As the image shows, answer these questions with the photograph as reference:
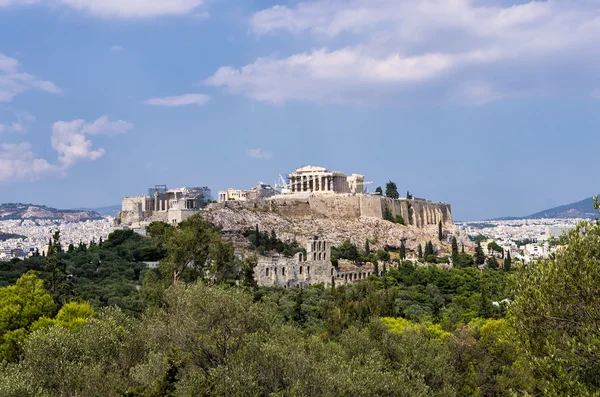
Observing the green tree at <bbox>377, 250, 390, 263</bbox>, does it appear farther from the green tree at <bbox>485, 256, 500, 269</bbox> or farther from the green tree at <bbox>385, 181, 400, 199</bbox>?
the green tree at <bbox>385, 181, 400, 199</bbox>

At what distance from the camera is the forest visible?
53.1ft

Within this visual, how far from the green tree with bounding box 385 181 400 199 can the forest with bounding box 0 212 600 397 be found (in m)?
70.1

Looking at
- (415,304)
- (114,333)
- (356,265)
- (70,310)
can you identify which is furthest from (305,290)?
(114,333)

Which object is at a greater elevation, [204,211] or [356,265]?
[204,211]

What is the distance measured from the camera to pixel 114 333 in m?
22.6

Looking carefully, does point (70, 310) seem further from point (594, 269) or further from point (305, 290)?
point (305, 290)

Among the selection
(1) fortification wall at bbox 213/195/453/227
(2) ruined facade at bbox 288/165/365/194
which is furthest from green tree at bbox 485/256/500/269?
(2) ruined facade at bbox 288/165/365/194

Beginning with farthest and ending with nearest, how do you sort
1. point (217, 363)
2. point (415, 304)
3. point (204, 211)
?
point (204, 211)
point (415, 304)
point (217, 363)

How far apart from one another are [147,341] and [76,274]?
36.9 m

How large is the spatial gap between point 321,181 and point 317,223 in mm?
17249

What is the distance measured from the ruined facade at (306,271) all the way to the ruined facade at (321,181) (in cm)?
3745

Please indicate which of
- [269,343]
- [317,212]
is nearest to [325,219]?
[317,212]

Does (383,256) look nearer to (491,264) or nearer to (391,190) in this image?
(491,264)

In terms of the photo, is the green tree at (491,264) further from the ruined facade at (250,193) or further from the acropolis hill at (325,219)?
the ruined facade at (250,193)
